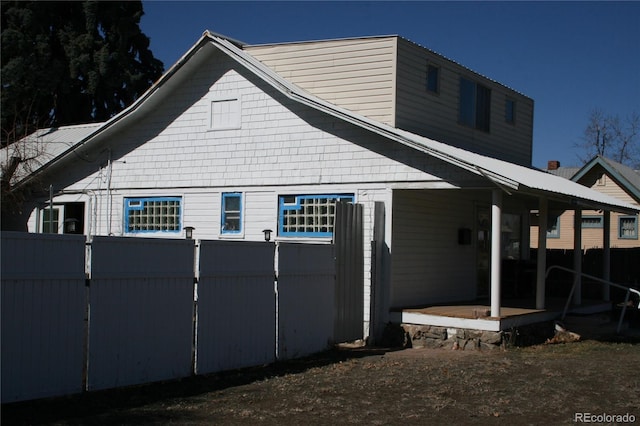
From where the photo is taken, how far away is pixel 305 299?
1198 cm

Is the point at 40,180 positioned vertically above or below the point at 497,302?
above

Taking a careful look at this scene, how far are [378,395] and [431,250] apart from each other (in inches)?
264

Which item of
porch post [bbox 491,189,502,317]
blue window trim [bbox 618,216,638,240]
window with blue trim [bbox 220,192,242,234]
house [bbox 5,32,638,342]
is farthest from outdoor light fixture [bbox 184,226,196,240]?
blue window trim [bbox 618,216,638,240]

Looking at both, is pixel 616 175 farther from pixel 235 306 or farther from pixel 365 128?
pixel 235 306

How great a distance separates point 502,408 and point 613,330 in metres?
8.10

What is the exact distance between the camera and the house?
14.0m

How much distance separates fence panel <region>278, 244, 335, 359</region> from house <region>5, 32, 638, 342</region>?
1.50m

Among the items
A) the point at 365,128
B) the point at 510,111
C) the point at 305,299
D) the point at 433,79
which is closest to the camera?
the point at 305,299

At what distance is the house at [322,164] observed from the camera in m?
14.0

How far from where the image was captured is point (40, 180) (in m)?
18.0

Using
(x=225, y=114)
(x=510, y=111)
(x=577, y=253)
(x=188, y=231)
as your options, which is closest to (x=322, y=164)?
(x=225, y=114)

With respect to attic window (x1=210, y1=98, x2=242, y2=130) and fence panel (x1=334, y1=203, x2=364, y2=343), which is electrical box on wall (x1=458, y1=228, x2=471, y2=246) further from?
attic window (x1=210, y1=98, x2=242, y2=130)

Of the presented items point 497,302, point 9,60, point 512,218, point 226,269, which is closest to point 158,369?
point 226,269

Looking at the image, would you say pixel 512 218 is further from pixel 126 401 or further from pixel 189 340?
pixel 126 401
